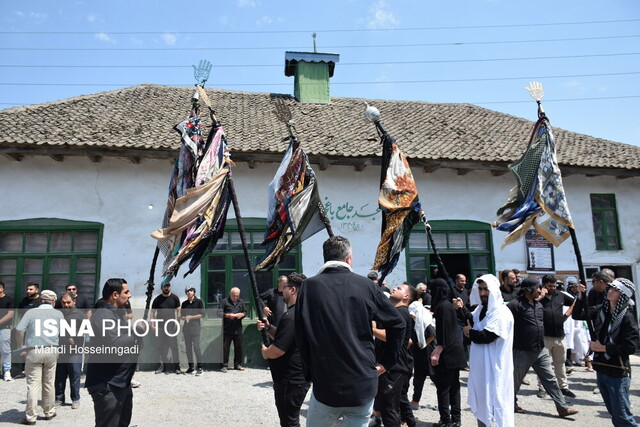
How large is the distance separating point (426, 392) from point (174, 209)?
16.2ft

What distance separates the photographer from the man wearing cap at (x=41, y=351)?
6160mm

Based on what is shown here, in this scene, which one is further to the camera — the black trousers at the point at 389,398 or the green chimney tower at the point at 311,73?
the green chimney tower at the point at 311,73

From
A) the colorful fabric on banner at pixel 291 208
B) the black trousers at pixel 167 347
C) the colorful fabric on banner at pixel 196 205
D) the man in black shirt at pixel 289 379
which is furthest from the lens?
the black trousers at pixel 167 347

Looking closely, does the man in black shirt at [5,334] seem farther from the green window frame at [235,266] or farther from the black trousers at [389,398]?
the black trousers at [389,398]

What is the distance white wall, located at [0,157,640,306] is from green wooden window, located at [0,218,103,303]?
0.20 metres

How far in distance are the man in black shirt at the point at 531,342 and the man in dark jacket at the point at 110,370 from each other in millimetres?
4595

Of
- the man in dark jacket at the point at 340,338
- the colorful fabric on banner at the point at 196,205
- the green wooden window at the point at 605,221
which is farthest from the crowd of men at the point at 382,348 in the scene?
the green wooden window at the point at 605,221

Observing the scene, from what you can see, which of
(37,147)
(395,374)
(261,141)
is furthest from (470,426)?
(37,147)

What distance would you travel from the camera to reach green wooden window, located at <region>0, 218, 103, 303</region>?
33.3 ft

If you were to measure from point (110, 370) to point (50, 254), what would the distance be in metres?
7.35

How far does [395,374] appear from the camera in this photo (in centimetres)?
493

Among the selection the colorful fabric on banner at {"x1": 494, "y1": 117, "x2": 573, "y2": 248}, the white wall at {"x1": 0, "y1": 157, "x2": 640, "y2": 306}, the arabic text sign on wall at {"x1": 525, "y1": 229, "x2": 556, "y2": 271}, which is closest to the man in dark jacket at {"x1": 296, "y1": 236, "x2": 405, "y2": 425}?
the colorful fabric on banner at {"x1": 494, "y1": 117, "x2": 573, "y2": 248}

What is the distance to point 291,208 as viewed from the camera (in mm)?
5711

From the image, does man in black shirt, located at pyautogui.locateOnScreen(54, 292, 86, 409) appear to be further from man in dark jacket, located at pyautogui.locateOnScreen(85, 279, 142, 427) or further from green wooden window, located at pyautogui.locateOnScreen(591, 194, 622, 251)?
green wooden window, located at pyautogui.locateOnScreen(591, 194, 622, 251)
